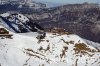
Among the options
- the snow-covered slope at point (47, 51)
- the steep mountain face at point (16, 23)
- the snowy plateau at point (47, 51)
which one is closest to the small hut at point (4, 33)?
the snowy plateau at point (47, 51)

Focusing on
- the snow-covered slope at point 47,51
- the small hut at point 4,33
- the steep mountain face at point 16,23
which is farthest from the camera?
the steep mountain face at point 16,23

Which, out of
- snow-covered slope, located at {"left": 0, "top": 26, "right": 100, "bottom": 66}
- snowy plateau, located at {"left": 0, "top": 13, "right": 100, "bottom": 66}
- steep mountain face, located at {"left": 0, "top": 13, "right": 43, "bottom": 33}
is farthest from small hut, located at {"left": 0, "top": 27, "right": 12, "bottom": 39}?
steep mountain face, located at {"left": 0, "top": 13, "right": 43, "bottom": 33}

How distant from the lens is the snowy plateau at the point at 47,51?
11736 cm

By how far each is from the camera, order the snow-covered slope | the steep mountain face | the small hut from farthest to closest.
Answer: the steep mountain face → the small hut → the snow-covered slope

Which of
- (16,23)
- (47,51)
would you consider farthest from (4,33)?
(16,23)

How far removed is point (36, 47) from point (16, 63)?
1441cm

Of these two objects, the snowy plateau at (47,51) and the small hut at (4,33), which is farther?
the small hut at (4,33)

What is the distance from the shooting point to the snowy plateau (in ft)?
→ 385

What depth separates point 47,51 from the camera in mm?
125938

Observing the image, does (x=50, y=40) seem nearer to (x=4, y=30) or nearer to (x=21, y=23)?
(x=4, y=30)

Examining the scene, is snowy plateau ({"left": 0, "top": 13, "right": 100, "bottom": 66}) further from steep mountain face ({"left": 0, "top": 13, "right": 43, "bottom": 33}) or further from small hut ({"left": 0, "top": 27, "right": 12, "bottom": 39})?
steep mountain face ({"left": 0, "top": 13, "right": 43, "bottom": 33})

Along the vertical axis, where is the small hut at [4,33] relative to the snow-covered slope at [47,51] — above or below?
above

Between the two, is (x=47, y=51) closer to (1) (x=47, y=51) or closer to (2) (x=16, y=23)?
(1) (x=47, y=51)

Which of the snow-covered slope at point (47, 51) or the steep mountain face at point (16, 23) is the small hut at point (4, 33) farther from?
the steep mountain face at point (16, 23)
